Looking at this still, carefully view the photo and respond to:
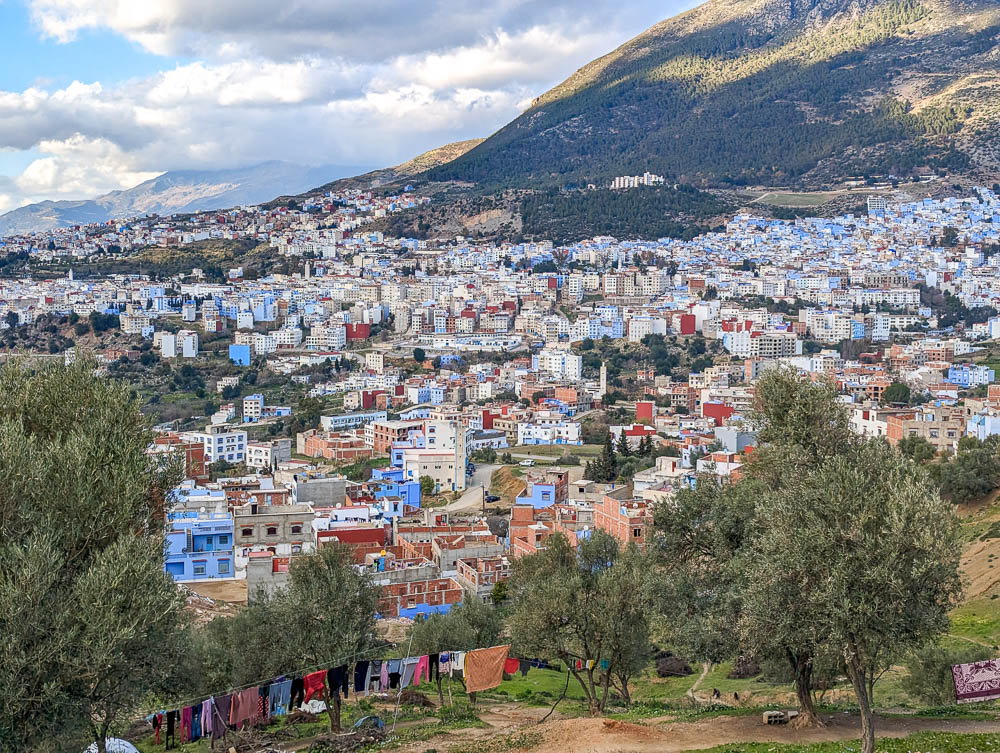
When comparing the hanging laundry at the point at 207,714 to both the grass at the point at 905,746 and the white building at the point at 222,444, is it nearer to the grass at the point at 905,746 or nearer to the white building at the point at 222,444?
the grass at the point at 905,746

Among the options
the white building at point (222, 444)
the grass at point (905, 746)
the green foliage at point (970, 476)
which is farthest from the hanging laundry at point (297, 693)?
the white building at point (222, 444)

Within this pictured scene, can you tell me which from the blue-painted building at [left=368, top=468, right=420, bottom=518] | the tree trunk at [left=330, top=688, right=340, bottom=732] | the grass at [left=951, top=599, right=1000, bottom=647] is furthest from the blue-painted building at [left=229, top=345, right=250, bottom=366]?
the tree trunk at [left=330, top=688, right=340, bottom=732]

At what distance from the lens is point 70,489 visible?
28.3ft

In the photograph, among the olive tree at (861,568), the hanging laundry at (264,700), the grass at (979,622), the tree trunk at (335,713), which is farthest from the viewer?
the grass at (979,622)

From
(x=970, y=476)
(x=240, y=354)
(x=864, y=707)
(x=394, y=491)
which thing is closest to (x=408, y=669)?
(x=864, y=707)

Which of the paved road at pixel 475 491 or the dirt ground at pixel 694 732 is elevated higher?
the dirt ground at pixel 694 732

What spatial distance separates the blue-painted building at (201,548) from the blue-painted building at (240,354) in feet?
122

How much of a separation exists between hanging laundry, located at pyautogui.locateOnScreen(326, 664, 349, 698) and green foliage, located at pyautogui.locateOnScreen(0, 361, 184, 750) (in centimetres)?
301

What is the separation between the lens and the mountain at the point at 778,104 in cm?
9900

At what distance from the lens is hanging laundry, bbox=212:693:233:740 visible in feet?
36.8

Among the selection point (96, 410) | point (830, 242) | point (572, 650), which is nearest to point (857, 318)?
point (830, 242)

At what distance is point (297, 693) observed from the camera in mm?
11906

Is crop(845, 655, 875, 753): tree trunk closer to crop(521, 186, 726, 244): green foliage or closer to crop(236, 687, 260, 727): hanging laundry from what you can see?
crop(236, 687, 260, 727): hanging laundry

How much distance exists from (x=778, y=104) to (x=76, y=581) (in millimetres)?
111176
